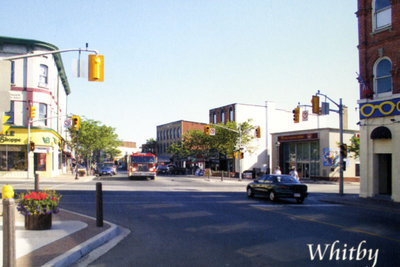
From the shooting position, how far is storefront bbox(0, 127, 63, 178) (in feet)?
125

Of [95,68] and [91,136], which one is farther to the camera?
[91,136]

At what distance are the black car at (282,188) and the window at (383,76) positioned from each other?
24.7 ft

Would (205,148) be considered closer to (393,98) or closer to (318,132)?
(318,132)

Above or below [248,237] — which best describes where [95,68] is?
above

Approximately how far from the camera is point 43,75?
40.0 metres

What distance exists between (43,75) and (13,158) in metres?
9.39

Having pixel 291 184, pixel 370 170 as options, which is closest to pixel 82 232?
pixel 291 184

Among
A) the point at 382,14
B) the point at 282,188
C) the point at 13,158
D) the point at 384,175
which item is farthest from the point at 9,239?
the point at 13,158

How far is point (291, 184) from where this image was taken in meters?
18.8

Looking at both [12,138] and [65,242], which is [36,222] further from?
[12,138]

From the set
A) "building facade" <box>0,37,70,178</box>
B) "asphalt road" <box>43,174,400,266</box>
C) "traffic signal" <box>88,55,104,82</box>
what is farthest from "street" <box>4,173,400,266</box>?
"building facade" <box>0,37,70,178</box>

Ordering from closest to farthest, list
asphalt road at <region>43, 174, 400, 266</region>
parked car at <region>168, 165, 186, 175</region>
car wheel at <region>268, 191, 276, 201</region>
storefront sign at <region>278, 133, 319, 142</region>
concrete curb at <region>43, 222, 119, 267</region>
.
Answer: concrete curb at <region>43, 222, 119, 267</region>
asphalt road at <region>43, 174, 400, 266</region>
car wheel at <region>268, 191, 276, 201</region>
storefront sign at <region>278, 133, 319, 142</region>
parked car at <region>168, 165, 186, 175</region>

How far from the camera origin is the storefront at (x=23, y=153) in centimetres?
3803

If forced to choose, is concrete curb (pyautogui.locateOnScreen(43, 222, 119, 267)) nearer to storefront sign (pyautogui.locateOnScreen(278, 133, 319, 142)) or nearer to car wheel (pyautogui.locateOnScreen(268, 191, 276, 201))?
car wheel (pyautogui.locateOnScreen(268, 191, 276, 201))
